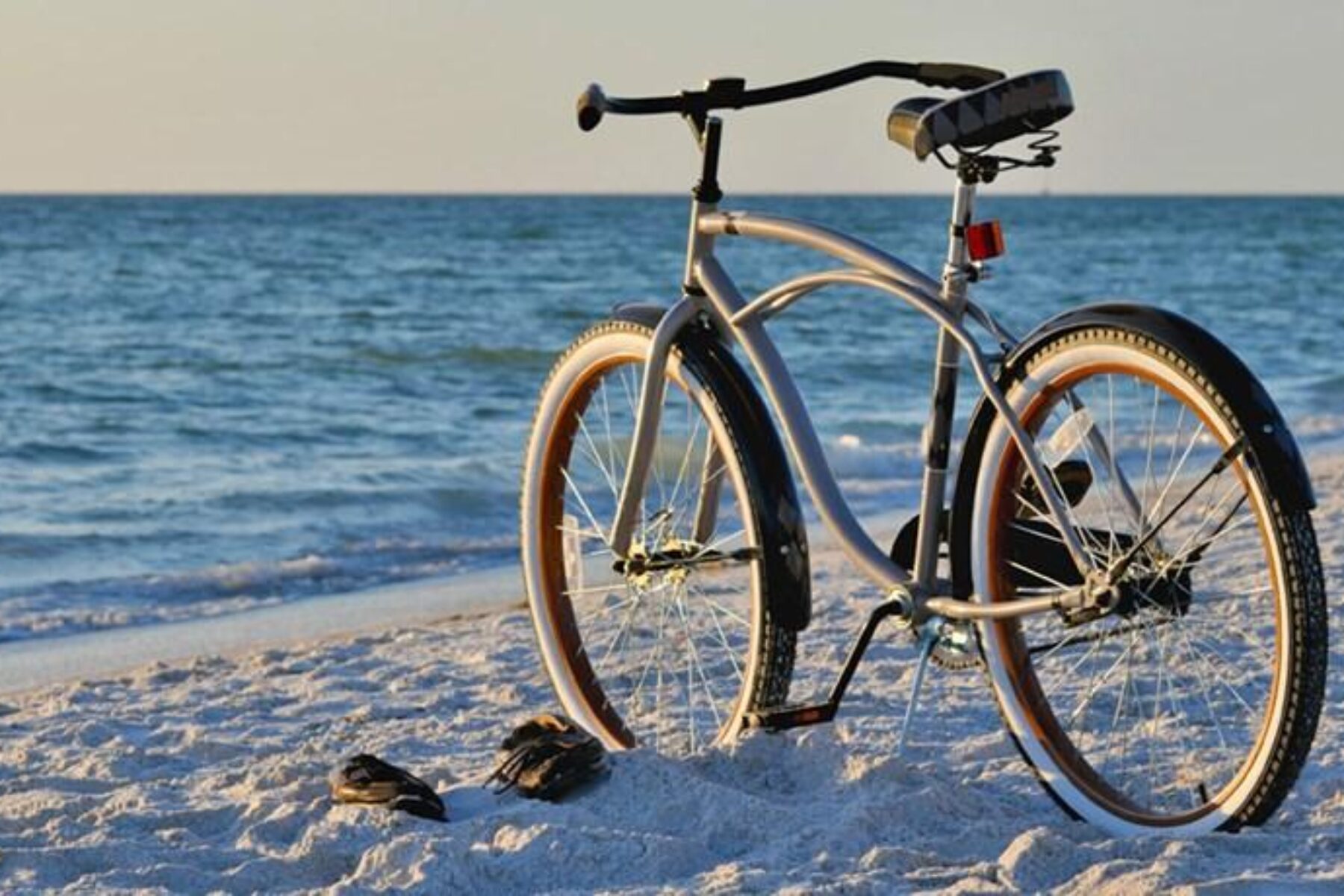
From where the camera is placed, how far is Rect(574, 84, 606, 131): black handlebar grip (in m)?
4.04

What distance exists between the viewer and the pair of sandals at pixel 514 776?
377 cm

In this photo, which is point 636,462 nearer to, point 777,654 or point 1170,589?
point 777,654

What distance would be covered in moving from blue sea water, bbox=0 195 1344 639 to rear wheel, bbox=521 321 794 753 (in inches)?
117

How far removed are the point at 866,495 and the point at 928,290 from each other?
6.90 metres

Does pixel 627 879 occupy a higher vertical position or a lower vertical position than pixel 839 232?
lower

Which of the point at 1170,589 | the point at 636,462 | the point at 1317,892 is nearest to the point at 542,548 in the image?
the point at 636,462

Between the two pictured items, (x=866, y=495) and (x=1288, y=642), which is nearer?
(x=1288, y=642)

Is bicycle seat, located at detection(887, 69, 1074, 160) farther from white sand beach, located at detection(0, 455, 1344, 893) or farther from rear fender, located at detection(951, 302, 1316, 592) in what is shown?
white sand beach, located at detection(0, 455, 1344, 893)

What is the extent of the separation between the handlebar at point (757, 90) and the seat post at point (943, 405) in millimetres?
270

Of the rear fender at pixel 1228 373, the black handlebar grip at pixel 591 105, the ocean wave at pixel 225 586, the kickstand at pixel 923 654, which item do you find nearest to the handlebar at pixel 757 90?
the black handlebar grip at pixel 591 105

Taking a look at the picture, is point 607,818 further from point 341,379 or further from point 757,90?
point 341,379

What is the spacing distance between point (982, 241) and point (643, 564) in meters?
1.02

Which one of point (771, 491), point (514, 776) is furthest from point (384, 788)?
point (771, 491)

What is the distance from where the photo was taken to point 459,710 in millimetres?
5152
